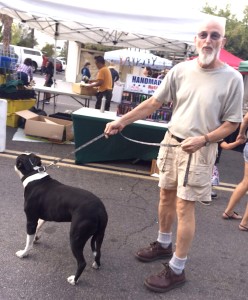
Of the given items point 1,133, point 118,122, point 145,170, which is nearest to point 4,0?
point 1,133

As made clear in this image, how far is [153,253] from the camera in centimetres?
315

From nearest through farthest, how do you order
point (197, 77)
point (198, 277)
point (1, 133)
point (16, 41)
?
point (197, 77), point (198, 277), point (1, 133), point (16, 41)

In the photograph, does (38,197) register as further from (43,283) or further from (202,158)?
(202,158)

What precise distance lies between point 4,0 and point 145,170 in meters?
4.18

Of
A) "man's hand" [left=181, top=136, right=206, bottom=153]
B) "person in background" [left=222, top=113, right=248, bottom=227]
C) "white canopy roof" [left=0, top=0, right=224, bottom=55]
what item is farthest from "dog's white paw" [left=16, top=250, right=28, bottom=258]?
"white canopy roof" [left=0, top=0, right=224, bottom=55]

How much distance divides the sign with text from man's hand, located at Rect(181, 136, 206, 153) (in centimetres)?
338

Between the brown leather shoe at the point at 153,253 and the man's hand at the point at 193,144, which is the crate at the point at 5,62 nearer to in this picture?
the brown leather shoe at the point at 153,253

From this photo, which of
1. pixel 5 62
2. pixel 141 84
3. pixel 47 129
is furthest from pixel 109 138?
pixel 5 62

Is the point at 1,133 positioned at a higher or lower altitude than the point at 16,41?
lower

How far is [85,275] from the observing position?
9.27 feet

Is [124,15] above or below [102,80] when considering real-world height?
above

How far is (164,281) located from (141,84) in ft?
11.7

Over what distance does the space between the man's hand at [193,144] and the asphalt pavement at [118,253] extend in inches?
46.8

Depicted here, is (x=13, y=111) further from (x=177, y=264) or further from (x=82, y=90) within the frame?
(x=177, y=264)
